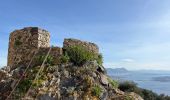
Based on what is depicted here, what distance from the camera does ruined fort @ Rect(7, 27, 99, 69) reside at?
16812 millimetres

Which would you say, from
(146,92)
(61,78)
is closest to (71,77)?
(61,78)

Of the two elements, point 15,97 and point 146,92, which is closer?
point 15,97

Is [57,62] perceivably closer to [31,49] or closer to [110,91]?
[31,49]

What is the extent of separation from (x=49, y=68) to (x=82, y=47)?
2.22 meters

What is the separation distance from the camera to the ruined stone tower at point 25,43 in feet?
55.6

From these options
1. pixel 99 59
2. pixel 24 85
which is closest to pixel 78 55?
pixel 99 59

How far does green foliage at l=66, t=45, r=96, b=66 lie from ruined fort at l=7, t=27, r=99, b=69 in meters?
0.40

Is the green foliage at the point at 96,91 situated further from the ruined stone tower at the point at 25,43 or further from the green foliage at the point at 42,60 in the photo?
the ruined stone tower at the point at 25,43

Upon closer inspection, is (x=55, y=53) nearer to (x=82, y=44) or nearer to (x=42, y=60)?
(x=42, y=60)

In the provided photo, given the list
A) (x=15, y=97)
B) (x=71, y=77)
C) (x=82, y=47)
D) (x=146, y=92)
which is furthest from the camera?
(x=146, y=92)

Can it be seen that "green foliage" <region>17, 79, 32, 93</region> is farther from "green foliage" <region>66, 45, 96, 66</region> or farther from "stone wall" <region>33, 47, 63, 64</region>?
"green foliage" <region>66, 45, 96, 66</region>

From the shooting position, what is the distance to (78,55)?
16.9 m

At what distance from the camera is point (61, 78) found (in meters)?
16.0

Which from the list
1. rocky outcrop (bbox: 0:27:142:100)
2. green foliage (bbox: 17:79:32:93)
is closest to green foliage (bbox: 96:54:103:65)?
rocky outcrop (bbox: 0:27:142:100)
